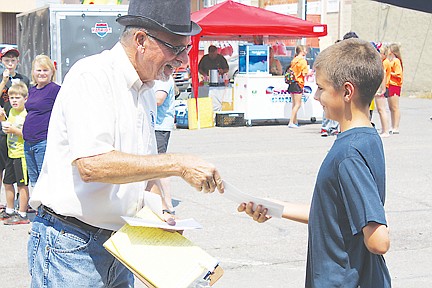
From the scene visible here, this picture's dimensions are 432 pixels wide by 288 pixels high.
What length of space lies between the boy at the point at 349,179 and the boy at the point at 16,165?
541cm

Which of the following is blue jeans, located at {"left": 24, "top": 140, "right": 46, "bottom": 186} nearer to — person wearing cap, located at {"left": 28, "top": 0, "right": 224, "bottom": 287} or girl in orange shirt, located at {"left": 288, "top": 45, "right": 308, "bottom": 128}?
person wearing cap, located at {"left": 28, "top": 0, "right": 224, "bottom": 287}

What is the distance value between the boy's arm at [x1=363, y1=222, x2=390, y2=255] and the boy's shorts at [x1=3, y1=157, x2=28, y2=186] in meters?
5.66

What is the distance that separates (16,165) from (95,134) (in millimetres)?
5351

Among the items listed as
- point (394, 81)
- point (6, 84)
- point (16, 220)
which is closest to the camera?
point (16, 220)

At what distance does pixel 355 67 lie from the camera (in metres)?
2.82

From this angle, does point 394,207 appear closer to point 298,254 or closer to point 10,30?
point 298,254

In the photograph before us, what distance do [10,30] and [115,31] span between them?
84.2 feet

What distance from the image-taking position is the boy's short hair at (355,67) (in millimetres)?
2820

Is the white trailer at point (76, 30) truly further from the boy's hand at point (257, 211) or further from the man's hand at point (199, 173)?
the man's hand at point (199, 173)

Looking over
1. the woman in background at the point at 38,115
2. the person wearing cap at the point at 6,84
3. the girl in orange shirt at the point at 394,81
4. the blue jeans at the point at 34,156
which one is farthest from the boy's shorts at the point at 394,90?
the blue jeans at the point at 34,156

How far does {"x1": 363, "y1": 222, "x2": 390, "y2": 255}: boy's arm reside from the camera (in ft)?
8.83

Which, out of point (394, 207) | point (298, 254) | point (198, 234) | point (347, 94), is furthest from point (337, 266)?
point (394, 207)

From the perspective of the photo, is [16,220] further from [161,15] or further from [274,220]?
[161,15]

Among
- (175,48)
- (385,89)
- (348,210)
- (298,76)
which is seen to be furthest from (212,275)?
(298,76)
